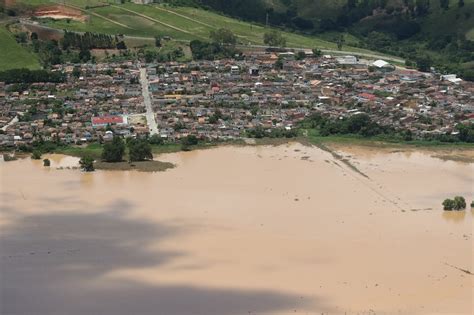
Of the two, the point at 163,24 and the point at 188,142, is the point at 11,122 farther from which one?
the point at 163,24

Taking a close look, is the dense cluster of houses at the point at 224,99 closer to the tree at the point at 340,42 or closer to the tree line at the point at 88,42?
the tree line at the point at 88,42

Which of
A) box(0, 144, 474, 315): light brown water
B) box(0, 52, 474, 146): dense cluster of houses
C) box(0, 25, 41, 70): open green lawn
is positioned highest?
box(0, 25, 41, 70): open green lawn

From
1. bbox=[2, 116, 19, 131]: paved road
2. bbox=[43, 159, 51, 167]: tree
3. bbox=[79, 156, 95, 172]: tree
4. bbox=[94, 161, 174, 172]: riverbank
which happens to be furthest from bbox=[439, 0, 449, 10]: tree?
bbox=[43, 159, 51, 167]: tree

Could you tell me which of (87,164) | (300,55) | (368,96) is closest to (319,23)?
(300,55)

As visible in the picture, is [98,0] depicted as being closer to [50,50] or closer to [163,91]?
[50,50]

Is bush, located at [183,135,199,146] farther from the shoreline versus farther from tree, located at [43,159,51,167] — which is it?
tree, located at [43,159,51,167]

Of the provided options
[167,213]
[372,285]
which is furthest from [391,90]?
[372,285]
